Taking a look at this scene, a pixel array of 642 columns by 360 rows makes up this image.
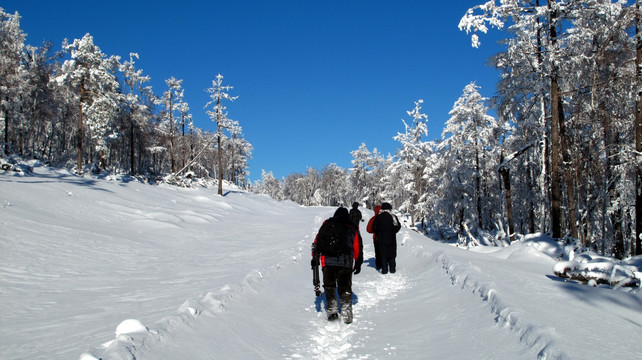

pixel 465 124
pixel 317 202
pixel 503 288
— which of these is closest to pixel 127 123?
pixel 465 124

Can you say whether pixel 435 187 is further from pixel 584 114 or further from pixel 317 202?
pixel 317 202

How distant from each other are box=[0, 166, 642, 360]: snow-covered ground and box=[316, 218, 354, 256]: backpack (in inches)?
45.6

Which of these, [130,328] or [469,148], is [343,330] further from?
[469,148]

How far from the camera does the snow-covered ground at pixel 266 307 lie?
4.02 meters

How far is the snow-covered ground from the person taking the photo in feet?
13.2

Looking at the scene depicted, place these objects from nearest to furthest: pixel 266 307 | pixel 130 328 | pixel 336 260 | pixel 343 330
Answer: pixel 130 328 < pixel 343 330 < pixel 336 260 < pixel 266 307

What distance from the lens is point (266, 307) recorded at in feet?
21.8

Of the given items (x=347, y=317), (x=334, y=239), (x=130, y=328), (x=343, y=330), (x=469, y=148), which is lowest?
(x=343, y=330)

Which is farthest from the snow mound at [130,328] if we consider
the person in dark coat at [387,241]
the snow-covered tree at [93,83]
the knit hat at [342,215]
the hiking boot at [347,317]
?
the snow-covered tree at [93,83]

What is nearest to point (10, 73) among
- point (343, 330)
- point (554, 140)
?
point (343, 330)

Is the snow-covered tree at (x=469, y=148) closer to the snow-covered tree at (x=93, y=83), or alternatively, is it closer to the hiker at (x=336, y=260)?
the hiker at (x=336, y=260)

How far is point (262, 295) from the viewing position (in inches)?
282

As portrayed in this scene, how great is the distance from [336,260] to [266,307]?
156 cm

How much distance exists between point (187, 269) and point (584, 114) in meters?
14.2
